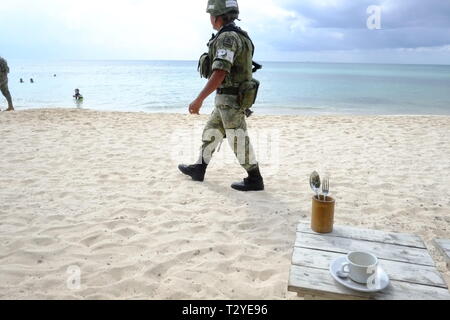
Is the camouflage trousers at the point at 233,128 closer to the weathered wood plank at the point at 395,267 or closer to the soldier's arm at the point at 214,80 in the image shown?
the soldier's arm at the point at 214,80

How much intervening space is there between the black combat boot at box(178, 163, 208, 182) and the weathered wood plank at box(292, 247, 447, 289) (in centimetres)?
280

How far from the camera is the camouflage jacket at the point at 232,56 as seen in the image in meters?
3.54

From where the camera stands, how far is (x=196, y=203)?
3.93 m

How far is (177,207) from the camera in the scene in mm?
3807

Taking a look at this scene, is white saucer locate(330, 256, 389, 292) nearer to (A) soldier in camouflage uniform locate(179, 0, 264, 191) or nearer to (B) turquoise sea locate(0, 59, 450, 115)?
(A) soldier in camouflage uniform locate(179, 0, 264, 191)

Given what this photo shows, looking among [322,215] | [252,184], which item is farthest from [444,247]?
[252,184]

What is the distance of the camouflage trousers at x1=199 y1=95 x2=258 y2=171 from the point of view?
398 cm

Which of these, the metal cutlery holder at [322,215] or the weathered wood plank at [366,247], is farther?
the metal cutlery holder at [322,215]

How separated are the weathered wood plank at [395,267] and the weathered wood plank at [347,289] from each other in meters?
0.04

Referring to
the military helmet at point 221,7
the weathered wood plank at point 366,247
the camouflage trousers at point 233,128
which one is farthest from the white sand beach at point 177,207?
the military helmet at point 221,7

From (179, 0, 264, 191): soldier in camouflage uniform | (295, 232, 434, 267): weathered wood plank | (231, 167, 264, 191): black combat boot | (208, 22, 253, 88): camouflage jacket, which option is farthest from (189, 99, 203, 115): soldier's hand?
(295, 232, 434, 267): weathered wood plank

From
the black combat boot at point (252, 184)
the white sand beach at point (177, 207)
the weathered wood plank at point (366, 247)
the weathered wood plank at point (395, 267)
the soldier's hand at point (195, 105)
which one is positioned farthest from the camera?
the black combat boot at point (252, 184)
